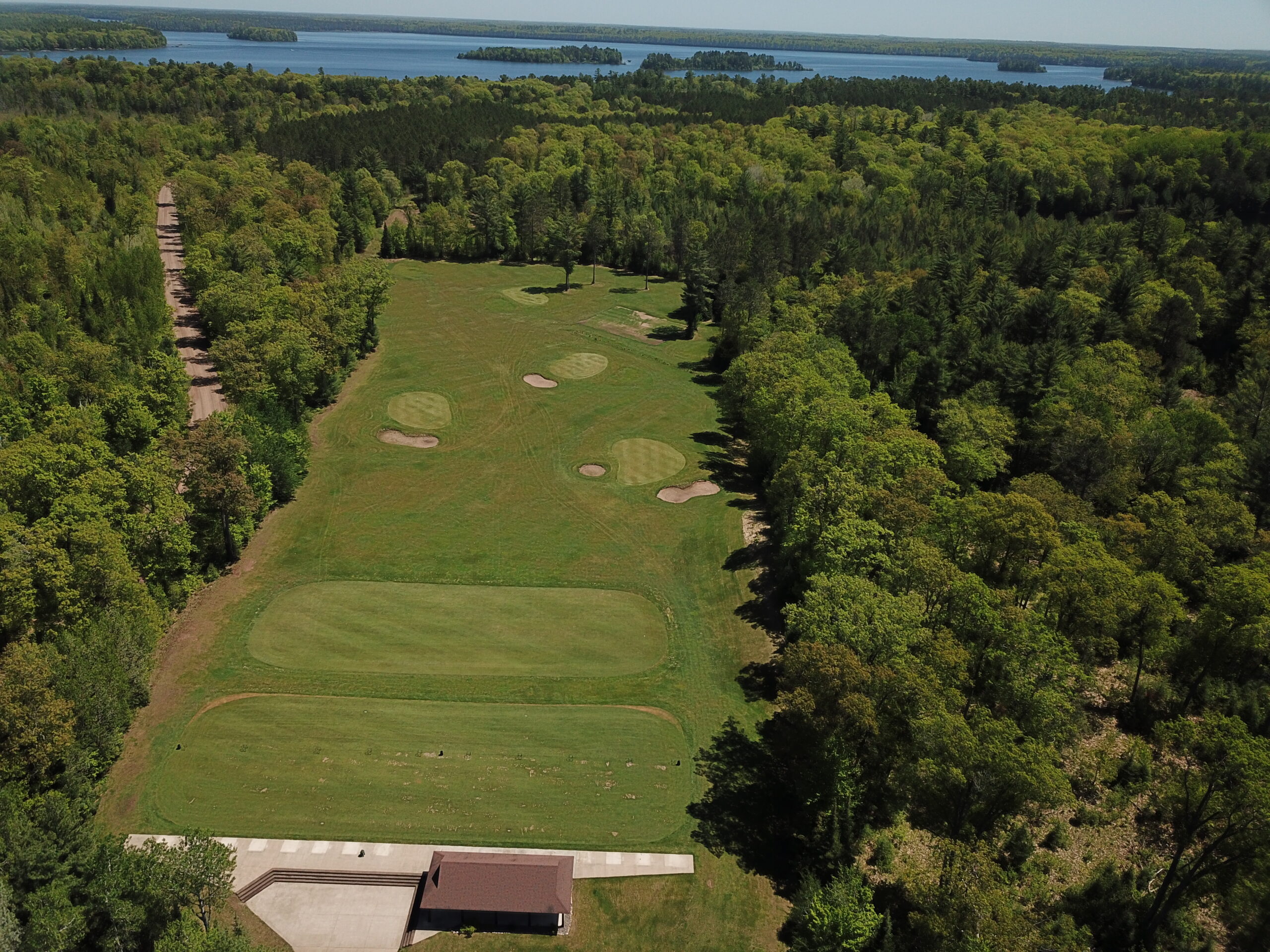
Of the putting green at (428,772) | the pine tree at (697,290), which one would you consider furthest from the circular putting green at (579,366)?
the putting green at (428,772)

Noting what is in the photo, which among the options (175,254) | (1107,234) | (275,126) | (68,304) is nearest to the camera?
(68,304)

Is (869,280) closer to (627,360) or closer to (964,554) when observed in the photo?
(627,360)

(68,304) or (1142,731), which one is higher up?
(68,304)

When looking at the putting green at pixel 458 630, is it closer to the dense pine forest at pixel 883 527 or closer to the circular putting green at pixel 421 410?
the dense pine forest at pixel 883 527

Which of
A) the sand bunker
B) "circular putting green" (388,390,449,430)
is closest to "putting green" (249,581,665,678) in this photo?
"circular putting green" (388,390,449,430)

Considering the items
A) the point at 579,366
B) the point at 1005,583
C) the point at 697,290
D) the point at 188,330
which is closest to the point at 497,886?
the point at 1005,583

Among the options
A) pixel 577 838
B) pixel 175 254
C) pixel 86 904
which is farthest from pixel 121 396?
pixel 175 254

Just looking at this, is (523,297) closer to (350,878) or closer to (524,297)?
(524,297)
